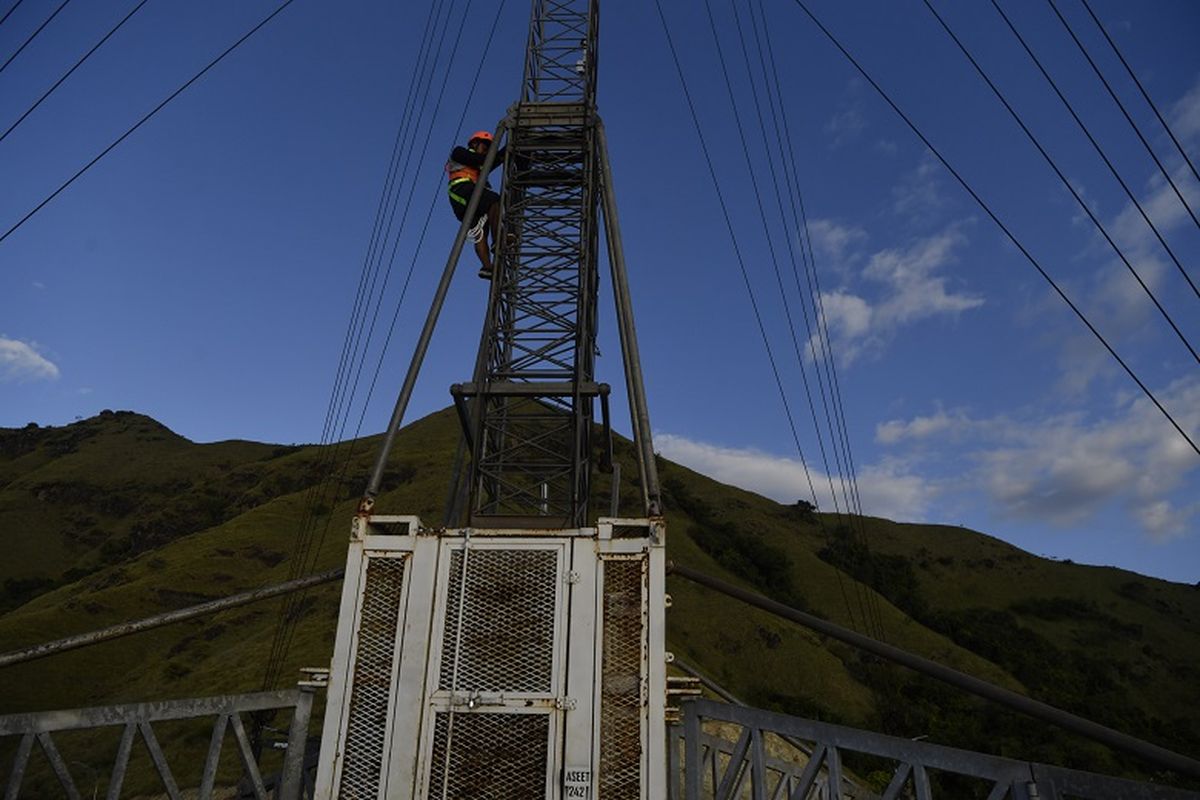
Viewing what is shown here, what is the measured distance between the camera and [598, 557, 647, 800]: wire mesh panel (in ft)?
22.1

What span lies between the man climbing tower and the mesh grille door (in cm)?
857

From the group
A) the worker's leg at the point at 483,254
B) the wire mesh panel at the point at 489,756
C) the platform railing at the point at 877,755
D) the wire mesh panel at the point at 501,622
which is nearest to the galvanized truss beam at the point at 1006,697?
the platform railing at the point at 877,755


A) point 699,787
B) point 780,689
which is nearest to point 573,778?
point 699,787

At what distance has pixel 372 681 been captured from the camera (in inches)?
280

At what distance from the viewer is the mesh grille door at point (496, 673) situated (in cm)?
680

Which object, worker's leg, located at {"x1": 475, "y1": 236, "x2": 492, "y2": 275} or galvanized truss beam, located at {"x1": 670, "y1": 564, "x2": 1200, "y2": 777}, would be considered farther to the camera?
Result: worker's leg, located at {"x1": 475, "y1": 236, "x2": 492, "y2": 275}

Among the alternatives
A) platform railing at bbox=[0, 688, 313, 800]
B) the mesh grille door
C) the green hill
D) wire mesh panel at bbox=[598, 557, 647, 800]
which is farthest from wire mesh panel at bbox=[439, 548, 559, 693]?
the green hill

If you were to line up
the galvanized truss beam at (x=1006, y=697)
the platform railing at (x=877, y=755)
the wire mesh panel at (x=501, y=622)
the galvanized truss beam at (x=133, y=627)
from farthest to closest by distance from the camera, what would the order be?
the galvanized truss beam at (x=133, y=627) < the wire mesh panel at (x=501, y=622) < the galvanized truss beam at (x=1006, y=697) < the platform railing at (x=877, y=755)

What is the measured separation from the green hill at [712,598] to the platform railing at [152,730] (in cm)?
1649

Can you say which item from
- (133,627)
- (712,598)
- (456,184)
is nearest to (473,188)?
(456,184)

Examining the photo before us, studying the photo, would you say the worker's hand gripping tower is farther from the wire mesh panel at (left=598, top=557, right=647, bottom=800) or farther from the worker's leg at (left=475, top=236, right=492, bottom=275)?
the worker's leg at (left=475, top=236, right=492, bottom=275)

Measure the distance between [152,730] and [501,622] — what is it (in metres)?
3.30

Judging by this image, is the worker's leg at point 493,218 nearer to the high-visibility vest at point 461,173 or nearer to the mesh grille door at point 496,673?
the high-visibility vest at point 461,173

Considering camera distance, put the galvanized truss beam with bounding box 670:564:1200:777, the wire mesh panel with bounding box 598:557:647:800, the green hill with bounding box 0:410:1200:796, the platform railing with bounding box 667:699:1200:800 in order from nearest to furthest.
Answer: the platform railing with bounding box 667:699:1200:800 < the galvanized truss beam with bounding box 670:564:1200:777 < the wire mesh panel with bounding box 598:557:647:800 < the green hill with bounding box 0:410:1200:796
